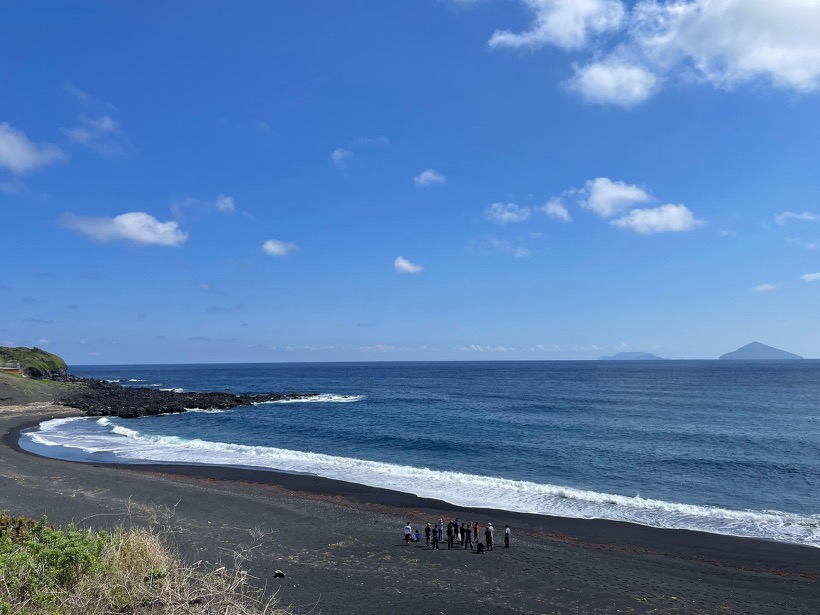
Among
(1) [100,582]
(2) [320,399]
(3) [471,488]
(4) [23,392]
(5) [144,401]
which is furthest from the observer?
(2) [320,399]

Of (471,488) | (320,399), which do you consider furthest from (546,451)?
(320,399)

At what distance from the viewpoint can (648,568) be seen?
18.5 m

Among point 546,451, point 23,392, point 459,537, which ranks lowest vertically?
point 546,451

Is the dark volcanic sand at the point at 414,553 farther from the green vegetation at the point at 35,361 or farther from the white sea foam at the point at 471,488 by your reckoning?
the green vegetation at the point at 35,361

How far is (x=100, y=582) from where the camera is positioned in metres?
8.12

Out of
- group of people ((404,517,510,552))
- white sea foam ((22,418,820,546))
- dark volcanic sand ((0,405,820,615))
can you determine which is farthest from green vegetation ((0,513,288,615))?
white sea foam ((22,418,820,546))

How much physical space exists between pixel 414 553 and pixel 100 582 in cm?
1324

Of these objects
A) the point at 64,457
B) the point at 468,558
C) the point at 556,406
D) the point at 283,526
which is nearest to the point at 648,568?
the point at 468,558

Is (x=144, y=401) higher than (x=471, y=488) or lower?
lower

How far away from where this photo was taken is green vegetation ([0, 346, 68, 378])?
108694 mm

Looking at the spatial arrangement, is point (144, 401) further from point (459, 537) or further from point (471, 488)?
point (459, 537)

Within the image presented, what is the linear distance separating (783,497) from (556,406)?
4109 cm

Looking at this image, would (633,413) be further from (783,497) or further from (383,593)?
(383,593)

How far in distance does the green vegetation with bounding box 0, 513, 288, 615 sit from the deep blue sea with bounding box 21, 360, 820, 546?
20365 mm
